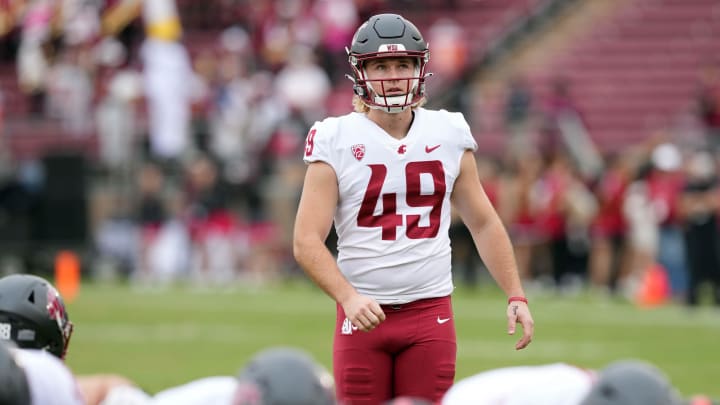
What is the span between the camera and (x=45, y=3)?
25672mm

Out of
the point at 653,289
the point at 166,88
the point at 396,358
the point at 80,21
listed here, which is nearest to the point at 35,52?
the point at 80,21

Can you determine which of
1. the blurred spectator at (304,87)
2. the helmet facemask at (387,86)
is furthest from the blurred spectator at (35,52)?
the helmet facemask at (387,86)

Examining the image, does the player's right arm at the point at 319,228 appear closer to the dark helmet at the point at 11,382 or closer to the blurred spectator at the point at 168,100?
the dark helmet at the point at 11,382

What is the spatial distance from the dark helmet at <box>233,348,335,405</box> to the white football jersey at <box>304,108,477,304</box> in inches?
76.8

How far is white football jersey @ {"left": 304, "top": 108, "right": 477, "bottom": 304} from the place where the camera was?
585 cm

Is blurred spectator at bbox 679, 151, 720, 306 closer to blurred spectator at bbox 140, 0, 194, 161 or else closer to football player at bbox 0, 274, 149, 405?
blurred spectator at bbox 140, 0, 194, 161

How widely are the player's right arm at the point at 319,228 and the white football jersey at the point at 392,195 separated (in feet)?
0.15

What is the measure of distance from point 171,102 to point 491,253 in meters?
16.3

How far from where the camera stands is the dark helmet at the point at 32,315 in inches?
201

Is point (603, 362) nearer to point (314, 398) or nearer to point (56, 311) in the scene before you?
point (56, 311)

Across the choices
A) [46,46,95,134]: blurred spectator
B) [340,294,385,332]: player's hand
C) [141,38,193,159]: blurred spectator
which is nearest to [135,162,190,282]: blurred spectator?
[141,38,193,159]: blurred spectator

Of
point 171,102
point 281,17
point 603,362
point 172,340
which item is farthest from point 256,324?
point 281,17

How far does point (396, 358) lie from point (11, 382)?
213 cm

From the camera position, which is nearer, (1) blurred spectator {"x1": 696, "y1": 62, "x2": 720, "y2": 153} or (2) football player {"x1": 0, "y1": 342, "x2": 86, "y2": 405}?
(2) football player {"x1": 0, "y1": 342, "x2": 86, "y2": 405}
